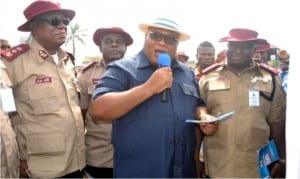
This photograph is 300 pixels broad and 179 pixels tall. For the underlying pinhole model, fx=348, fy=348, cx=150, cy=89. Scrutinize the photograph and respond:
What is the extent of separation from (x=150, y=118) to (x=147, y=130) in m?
0.09

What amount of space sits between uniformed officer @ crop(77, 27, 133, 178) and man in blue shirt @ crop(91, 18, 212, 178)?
3.84 ft

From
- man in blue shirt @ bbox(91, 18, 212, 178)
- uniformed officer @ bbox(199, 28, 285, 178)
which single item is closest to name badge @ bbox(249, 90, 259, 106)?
uniformed officer @ bbox(199, 28, 285, 178)

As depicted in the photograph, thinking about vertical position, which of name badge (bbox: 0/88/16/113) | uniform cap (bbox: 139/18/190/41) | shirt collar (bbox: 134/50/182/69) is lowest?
name badge (bbox: 0/88/16/113)

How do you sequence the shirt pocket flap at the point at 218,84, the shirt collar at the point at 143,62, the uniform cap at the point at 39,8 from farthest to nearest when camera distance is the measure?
the shirt pocket flap at the point at 218,84
the uniform cap at the point at 39,8
the shirt collar at the point at 143,62

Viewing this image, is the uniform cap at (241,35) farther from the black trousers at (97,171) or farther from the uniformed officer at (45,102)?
the black trousers at (97,171)

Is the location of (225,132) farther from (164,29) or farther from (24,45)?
(24,45)

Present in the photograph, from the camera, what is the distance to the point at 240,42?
342 cm

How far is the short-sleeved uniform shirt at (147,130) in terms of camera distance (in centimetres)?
243

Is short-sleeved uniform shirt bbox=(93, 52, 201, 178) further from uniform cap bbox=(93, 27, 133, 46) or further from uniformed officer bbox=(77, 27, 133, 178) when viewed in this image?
uniform cap bbox=(93, 27, 133, 46)

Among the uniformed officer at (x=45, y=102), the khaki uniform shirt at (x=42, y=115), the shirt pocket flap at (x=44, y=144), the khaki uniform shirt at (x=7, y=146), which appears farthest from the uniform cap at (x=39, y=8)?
the shirt pocket flap at (x=44, y=144)

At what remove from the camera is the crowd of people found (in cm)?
244

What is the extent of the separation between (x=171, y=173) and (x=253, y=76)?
1387mm

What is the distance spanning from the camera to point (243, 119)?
3205 mm

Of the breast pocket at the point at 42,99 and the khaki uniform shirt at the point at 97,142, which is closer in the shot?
the breast pocket at the point at 42,99
